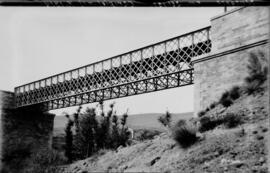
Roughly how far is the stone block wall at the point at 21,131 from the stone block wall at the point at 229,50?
21.0 metres

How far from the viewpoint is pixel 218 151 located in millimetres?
9891

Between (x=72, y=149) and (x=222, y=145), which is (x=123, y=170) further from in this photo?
(x=72, y=149)

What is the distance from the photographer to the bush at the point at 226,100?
524 inches

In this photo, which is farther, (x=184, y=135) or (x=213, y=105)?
(x=213, y=105)

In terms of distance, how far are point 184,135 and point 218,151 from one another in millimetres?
1852

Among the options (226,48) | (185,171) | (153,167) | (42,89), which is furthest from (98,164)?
(42,89)

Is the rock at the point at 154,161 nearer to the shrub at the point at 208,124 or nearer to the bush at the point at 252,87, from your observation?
the shrub at the point at 208,124

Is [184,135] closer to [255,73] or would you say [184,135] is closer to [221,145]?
[221,145]

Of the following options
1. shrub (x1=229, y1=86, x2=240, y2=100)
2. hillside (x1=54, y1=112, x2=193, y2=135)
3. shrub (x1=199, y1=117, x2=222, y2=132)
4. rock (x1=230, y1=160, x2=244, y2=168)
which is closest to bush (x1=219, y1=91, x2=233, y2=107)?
shrub (x1=229, y1=86, x2=240, y2=100)

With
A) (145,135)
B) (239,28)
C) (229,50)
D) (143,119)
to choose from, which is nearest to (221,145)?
(229,50)

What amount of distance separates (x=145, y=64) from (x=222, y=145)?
12596mm

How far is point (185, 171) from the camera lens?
375 inches

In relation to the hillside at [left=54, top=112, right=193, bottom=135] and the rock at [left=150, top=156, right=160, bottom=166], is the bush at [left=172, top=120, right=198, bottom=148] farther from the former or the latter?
the hillside at [left=54, top=112, right=193, bottom=135]

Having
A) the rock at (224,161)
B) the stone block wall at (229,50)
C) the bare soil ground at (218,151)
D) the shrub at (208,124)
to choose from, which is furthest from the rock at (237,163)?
the stone block wall at (229,50)
